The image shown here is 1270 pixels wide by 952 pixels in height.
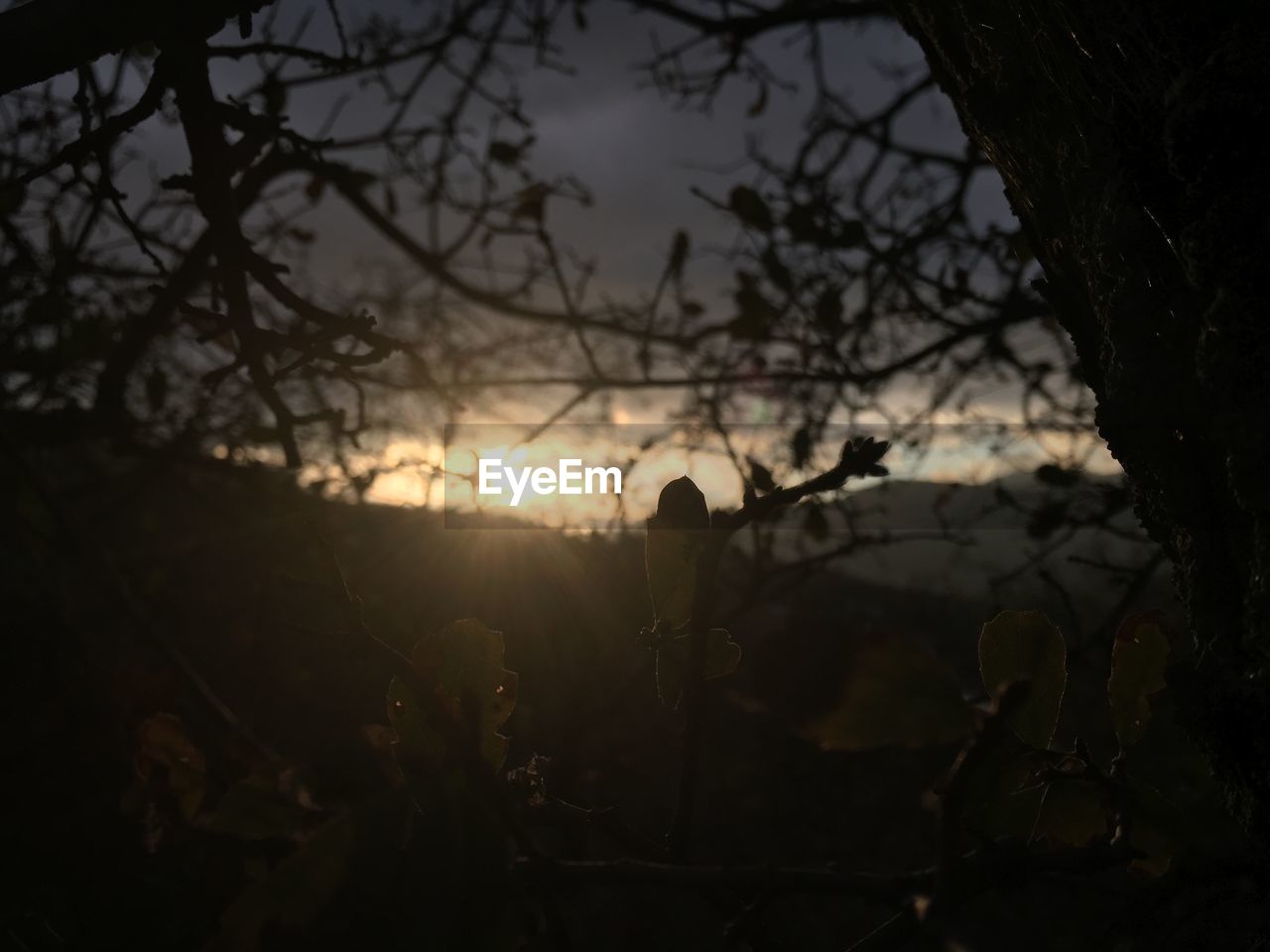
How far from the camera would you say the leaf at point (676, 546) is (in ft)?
1.46

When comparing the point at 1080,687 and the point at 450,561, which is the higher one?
the point at 450,561

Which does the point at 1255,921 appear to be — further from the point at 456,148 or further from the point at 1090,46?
the point at 456,148

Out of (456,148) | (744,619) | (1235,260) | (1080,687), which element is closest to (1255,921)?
(1235,260)

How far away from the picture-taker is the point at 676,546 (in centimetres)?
45

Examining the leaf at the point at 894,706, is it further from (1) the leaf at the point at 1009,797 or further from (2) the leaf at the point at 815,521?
(2) the leaf at the point at 815,521

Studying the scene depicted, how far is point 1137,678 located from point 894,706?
15 centimetres

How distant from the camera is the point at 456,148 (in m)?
2.82

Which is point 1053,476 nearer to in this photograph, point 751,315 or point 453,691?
point 751,315

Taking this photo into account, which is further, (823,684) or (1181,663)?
(823,684)

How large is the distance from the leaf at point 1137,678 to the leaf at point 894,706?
0.09 metres

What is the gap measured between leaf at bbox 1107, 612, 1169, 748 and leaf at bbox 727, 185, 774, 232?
142 cm

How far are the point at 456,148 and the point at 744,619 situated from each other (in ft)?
7.35

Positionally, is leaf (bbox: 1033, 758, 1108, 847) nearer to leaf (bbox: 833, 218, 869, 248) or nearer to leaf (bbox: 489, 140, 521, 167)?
leaf (bbox: 833, 218, 869, 248)

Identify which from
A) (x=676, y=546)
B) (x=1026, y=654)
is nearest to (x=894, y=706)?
(x=1026, y=654)
